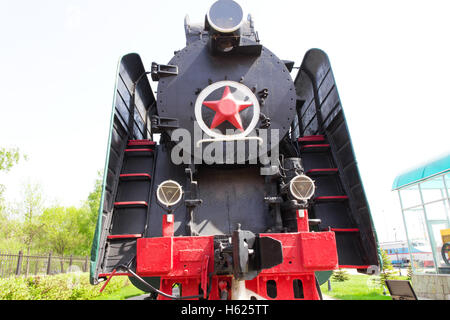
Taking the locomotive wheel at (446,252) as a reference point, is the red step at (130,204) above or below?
above

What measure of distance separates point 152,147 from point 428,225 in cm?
895

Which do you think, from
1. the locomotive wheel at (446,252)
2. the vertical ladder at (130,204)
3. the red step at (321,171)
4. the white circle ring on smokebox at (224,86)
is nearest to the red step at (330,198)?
the red step at (321,171)

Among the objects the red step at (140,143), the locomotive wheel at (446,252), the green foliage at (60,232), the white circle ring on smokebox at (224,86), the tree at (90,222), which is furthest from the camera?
the green foliage at (60,232)

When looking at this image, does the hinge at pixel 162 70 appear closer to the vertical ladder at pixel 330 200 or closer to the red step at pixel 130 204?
the red step at pixel 130 204

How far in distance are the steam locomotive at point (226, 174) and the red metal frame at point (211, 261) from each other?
1 cm

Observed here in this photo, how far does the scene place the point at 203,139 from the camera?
3.31 metres

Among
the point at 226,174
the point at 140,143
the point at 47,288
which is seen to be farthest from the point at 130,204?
the point at 47,288

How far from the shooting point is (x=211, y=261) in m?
2.55

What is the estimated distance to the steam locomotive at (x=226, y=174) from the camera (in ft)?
9.00

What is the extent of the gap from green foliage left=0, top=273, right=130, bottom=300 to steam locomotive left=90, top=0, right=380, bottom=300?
254cm

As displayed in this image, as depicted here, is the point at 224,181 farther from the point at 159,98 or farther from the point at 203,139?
the point at 159,98

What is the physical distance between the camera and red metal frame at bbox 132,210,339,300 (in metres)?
2.50

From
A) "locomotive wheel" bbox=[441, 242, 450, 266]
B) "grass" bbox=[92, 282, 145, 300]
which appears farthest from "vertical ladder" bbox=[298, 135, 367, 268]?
"grass" bbox=[92, 282, 145, 300]

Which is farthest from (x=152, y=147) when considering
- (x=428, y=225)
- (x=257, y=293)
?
(x=428, y=225)
